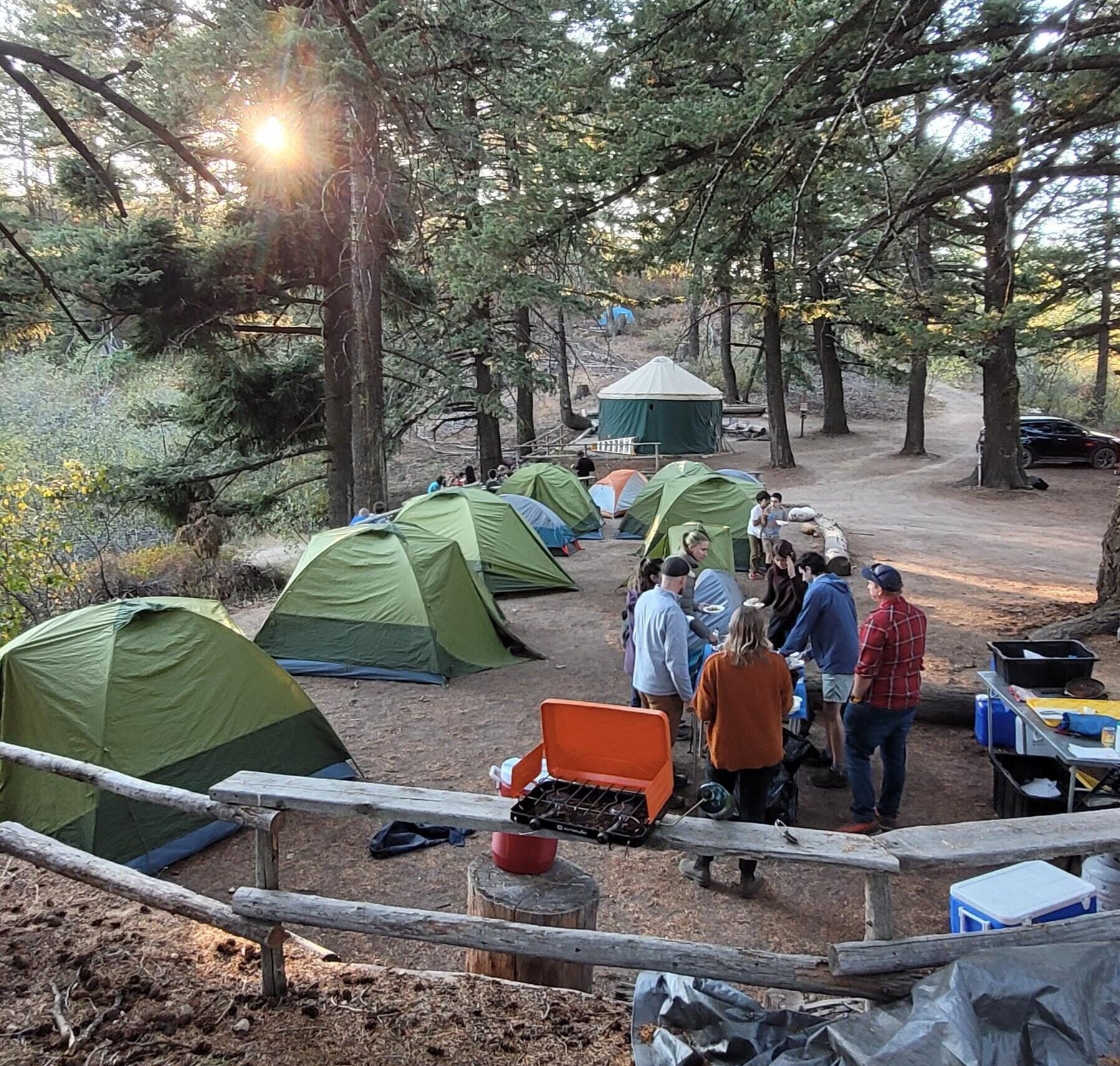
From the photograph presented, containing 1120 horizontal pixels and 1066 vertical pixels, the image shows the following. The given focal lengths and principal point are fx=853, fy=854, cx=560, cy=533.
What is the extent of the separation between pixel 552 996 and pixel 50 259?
11.4 metres

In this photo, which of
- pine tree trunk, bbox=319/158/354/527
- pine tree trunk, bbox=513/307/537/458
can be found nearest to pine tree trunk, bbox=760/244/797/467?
pine tree trunk, bbox=513/307/537/458

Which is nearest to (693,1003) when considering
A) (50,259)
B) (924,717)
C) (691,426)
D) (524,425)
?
(924,717)

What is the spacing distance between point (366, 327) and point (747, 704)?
28.4 feet

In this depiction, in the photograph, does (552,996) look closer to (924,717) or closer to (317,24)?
(924,717)

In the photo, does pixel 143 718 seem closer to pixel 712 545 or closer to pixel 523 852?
pixel 523 852

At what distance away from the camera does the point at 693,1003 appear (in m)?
2.72

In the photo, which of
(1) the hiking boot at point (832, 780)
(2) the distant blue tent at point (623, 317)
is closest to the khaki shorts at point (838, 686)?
(1) the hiking boot at point (832, 780)

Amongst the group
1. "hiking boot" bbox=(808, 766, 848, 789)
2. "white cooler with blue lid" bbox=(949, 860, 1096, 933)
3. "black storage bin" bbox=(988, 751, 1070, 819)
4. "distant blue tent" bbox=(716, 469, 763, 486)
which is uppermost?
"distant blue tent" bbox=(716, 469, 763, 486)

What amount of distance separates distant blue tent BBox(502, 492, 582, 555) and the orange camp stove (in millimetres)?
11178

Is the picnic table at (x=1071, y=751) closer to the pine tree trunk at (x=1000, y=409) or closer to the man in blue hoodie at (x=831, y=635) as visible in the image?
the man in blue hoodie at (x=831, y=635)

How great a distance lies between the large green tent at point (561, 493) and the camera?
15445 mm

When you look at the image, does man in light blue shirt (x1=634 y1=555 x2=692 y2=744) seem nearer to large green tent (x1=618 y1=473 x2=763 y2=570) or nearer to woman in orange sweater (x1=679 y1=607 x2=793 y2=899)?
woman in orange sweater (x1=679 y1=607 x2=793 y2=899)

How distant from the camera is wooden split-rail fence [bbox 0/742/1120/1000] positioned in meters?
2.60

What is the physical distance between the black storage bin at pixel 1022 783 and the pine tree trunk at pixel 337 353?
10099mm
